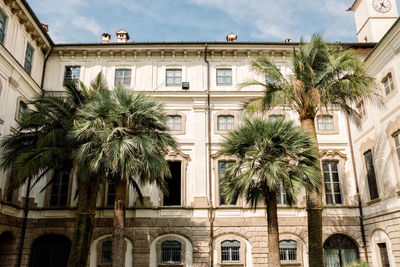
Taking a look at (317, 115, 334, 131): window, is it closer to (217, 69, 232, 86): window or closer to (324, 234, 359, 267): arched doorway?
(217, 69, 232, 86): window

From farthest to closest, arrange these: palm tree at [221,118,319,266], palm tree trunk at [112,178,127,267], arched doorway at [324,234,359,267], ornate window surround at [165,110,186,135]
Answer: ornate window surround at [165,110,186,135]
arched doorway at [324,234,359,267]
palm tree trunk at [112,178,127,267]
palm tree at [221,118,319,266]

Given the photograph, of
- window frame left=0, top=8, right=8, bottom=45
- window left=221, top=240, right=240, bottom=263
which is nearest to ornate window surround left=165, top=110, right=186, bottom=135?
window left=221, top=240, right=240, bottom=263

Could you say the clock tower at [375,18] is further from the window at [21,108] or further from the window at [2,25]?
the window at [2,25]

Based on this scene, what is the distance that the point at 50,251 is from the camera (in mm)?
20500

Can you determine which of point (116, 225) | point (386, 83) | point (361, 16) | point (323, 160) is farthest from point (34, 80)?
point (361, 16)

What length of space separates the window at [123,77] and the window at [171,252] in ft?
32.0

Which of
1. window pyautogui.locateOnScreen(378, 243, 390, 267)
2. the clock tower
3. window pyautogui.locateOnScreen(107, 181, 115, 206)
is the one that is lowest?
window pyautogui.locateOnScreen(378, 243, 390, 267)

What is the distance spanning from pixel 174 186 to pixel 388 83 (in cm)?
1218

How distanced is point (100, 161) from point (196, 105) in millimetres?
9458

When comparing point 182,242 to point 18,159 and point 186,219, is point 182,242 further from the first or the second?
point 18,159

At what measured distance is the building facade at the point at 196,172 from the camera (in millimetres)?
18781

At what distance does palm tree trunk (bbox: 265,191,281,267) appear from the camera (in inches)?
539

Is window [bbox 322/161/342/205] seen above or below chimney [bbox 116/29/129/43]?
below

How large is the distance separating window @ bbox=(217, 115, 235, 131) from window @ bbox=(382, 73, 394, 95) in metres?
8.23
